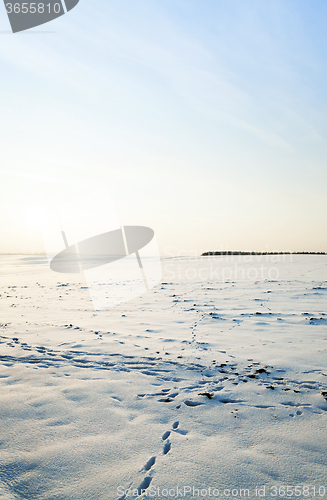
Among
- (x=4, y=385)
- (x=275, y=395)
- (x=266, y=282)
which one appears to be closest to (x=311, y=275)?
(x=266, y=282)

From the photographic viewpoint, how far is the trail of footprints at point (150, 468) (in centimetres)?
234

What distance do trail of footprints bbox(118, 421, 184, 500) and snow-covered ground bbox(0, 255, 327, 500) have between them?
11mm

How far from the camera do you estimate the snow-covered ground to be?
247 centimetres

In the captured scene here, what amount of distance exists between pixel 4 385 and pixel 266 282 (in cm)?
1126

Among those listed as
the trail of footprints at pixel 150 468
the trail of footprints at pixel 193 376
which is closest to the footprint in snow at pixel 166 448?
the trail of footprints at pixel 150 468

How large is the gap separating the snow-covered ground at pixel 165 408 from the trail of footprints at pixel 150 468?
11 mm

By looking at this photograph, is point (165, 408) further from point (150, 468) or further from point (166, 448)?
point (150, 468)

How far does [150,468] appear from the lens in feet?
8.46

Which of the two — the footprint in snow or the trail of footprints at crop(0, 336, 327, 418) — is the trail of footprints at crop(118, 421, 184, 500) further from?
the trail of footprints at crop(0, 336, 327, 418)

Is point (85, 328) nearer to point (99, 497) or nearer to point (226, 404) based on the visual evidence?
point (226, 404)

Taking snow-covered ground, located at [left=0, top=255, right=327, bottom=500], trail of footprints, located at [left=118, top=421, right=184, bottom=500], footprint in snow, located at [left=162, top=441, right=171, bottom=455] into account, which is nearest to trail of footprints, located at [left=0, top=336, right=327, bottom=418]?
snow-covered ground, located at [left=0, top=255, right=327, bottom=500]

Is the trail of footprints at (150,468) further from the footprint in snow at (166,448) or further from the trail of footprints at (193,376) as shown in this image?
the trail of footprints at (193,376)

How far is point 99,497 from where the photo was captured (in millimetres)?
2314

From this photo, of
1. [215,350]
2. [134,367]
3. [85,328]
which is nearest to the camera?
[134,367]
